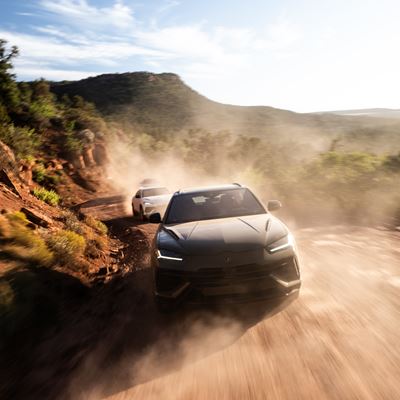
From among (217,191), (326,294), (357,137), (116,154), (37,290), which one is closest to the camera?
(326,294)

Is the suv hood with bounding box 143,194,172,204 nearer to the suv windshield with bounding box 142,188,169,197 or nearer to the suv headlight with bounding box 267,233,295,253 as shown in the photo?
the suv windshield with bounding box 142,188,169,197

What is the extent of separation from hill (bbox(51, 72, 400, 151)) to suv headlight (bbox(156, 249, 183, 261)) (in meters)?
63.6

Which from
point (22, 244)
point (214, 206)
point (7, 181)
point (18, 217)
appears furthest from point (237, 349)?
point (7, 181)

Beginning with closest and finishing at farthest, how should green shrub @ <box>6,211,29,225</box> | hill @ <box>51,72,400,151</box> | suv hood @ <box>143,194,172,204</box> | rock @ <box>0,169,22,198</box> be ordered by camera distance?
green shrub @ <box>6,211,29,225</box>, rock @ <box>0,169,22,198</box>, suv hood @ <box>143,194,172,204</box>, hill @ <box>51,72,400,151</box>

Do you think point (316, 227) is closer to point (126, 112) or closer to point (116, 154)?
point (116, 154)

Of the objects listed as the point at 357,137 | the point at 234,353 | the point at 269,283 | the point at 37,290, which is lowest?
the point at 357,137

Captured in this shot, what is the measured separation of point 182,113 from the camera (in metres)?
82.0

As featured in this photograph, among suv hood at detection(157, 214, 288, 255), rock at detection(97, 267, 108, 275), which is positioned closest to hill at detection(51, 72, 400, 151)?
rock at detection(97, 267, 108, 275)

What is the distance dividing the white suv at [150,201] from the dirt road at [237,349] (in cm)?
872

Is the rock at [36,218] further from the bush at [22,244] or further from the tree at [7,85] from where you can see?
the tree at [7,85]

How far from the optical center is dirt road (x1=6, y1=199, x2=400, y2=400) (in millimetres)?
3014

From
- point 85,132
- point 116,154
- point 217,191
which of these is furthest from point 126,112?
point 217,191

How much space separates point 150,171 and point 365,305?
38.4 metres

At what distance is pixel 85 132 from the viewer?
115 ft
